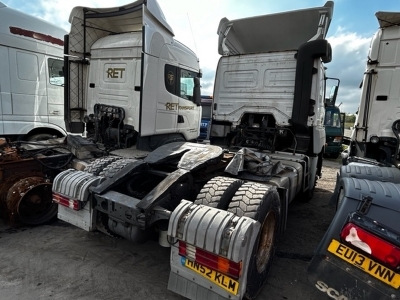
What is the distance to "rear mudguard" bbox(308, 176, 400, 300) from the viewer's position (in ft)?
5.27

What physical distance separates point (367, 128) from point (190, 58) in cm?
385

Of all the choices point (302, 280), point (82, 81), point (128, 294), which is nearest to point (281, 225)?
point (302, 280)

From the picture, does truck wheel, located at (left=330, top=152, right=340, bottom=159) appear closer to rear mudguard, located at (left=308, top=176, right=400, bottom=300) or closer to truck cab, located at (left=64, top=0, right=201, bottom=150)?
truck cab, located at (left=64, top=0, right=201, bottom=150)

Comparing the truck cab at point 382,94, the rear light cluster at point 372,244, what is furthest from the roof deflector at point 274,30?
the rear light cluster at point 372,244

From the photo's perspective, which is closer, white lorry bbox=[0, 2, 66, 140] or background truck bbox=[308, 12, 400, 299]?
background truck bbox=[308, 12, 400, 299]

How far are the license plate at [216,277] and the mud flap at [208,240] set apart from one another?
0.9 inches

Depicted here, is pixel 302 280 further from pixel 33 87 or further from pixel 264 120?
pixel 33 87

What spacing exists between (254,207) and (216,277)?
64cm

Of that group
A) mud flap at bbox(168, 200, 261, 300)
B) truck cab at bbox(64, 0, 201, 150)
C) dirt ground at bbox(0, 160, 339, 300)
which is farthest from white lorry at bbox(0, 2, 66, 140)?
mud flap at bbox(168, 200, 261, 300)

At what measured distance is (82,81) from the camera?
5777 mm

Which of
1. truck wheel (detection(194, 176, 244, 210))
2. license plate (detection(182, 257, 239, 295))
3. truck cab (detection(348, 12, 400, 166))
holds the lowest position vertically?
license plate (detection(182, 257, 239, 295))

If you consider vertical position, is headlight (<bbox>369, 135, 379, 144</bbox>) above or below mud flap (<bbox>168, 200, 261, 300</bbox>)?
above

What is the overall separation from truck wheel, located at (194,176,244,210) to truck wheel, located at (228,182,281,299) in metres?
0.07

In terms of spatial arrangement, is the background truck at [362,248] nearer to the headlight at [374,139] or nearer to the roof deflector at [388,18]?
the headlight at [374,139]
